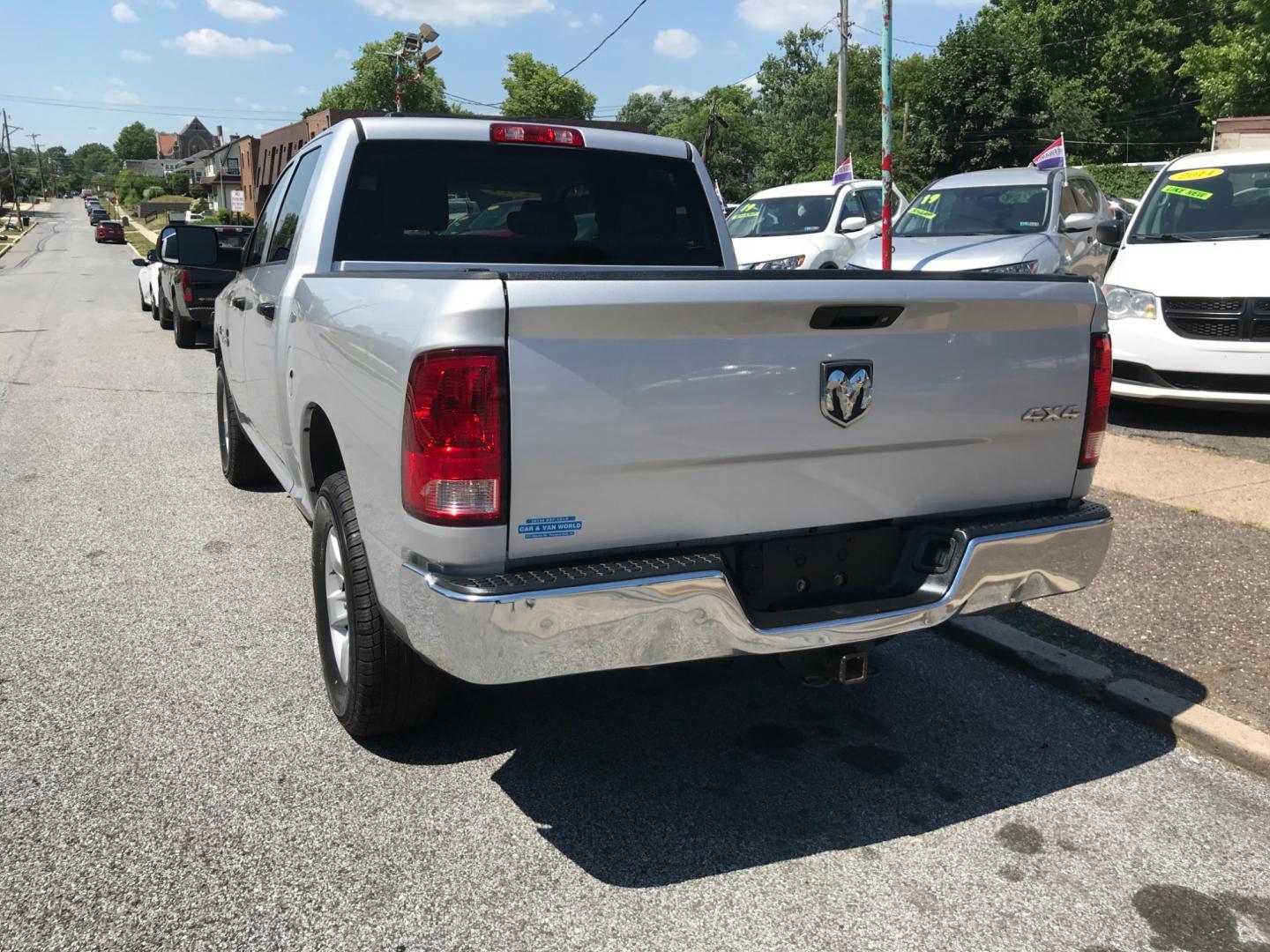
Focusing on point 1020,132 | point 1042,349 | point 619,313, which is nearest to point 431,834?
point 619,313

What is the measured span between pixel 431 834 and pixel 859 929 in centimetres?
121

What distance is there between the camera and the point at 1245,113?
4131cm

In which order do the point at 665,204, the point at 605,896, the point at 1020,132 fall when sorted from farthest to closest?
the point at 1020,132 < the point at 665,204 < the point at 605,896

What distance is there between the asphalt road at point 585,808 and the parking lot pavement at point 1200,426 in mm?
4258

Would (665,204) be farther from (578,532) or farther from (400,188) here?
(578,532)

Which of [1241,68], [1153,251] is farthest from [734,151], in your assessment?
[1153,251]

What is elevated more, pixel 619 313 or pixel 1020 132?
pixel 1020 132

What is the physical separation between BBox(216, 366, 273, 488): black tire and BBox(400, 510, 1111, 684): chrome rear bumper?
4179 mm

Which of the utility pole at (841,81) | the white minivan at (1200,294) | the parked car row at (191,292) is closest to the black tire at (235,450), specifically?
the parked car row at (191,292)

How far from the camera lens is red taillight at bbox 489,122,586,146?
4312 mm

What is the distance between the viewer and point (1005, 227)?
1106 cm

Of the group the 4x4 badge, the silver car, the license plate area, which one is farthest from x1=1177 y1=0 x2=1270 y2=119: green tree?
the 4x4 badge

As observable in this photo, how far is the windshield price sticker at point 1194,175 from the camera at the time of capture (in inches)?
357

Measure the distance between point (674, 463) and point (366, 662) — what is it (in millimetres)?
1196
